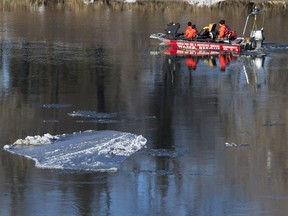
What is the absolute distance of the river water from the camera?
14.6 meters

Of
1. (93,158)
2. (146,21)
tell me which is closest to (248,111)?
(93,158)

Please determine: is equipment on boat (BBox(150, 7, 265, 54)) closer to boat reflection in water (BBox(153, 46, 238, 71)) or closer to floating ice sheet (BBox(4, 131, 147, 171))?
boat reflection in water (BBox(153, 46, 238, 71))

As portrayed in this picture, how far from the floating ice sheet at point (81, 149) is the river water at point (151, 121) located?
27 cm

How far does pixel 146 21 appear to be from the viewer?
48.4 m

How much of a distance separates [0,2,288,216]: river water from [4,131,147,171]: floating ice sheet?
0.88 ft

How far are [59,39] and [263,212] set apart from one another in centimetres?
2660

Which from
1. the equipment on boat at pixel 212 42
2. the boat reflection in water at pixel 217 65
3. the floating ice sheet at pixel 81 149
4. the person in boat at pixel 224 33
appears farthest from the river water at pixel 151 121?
the person in boat at pixel 224 33

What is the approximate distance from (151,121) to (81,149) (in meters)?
3.44

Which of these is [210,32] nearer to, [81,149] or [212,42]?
[212,42]

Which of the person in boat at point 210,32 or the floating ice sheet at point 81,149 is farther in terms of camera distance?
the person in boat at point 210,32

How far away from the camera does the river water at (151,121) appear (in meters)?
14.6

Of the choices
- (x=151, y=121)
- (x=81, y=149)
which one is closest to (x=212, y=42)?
(x=151, y=121)

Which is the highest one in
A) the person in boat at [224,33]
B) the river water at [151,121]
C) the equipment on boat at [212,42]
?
the person in boat at [224,33]

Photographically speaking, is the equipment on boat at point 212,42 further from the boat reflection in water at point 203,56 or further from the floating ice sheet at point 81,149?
the floating ice sheet at point 81,149
